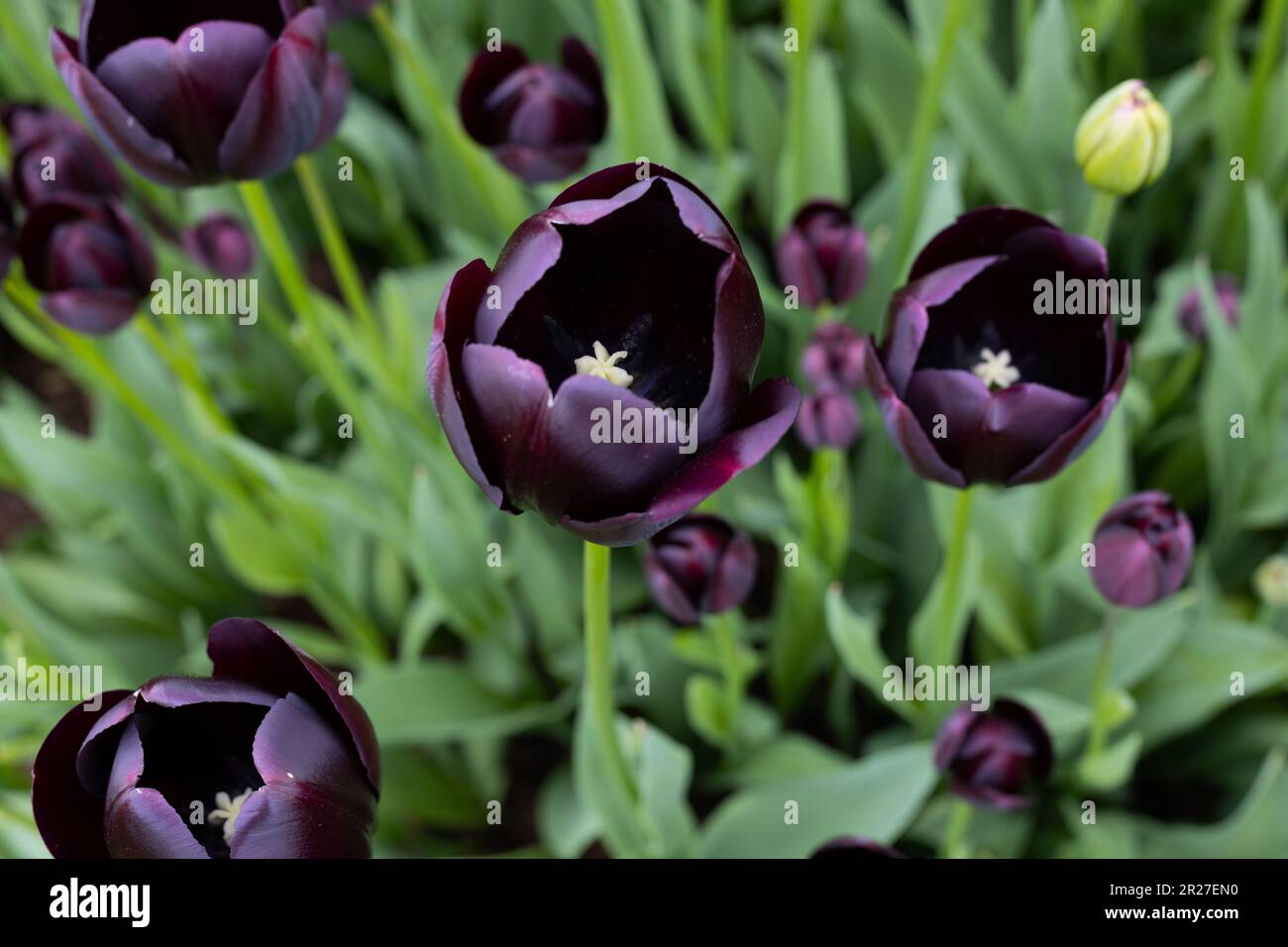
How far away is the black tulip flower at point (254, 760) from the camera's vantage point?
0.77 meters

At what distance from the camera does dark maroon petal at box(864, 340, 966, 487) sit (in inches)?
34.0

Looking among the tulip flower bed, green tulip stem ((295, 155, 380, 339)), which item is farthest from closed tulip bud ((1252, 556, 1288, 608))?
green tulip stem ((295, 155, 380, 339))

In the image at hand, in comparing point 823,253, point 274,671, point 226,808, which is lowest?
point 226,808

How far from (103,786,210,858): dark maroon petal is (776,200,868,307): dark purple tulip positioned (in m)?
0.78

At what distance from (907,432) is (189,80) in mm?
562

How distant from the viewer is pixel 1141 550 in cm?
106

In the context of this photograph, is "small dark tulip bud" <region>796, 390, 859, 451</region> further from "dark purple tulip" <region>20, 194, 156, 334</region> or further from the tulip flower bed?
"dark purple tulip" <region>20, 194, 156, 334</region>

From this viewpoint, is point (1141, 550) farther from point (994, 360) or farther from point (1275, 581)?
point (1275, 581)

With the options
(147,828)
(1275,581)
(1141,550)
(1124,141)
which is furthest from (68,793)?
(1275,581)

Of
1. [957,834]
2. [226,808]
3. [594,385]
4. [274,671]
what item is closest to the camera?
[594,385]

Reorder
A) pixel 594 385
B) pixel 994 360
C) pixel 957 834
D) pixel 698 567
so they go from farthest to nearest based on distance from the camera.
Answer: pixel 957 834 → pixel 698 567 → pixel 994 360 → pixel 594 385

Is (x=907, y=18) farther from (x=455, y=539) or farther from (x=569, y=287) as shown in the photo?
(x=569, y=287)
